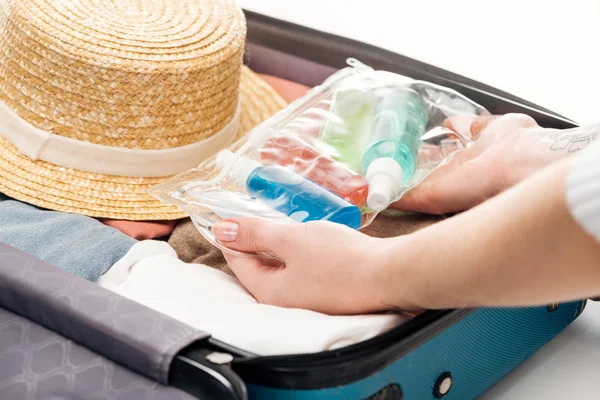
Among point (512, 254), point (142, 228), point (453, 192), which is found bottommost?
point (142, 228)

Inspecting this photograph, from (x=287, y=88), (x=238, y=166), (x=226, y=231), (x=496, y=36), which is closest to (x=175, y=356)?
(x=226, y=231)

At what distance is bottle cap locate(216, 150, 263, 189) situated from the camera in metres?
0.94

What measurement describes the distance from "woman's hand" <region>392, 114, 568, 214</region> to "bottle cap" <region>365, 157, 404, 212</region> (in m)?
0.05

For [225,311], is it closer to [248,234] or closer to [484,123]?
[248,234]

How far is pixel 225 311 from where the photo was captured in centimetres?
76

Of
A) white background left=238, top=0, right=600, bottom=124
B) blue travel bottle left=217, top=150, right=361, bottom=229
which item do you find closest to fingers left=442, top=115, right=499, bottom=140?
blue travel bottle left=217, top=150, right=361, bottom=229

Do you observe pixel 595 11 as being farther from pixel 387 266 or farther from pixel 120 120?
pixel 387 266

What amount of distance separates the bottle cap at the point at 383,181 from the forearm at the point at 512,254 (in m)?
0.26

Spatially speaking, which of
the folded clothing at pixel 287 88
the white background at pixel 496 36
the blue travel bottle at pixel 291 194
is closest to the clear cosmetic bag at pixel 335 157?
the blue travel bottle at pixel 291 194

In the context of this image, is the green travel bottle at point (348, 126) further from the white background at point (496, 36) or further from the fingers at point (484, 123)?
the white background at point (496, 36)

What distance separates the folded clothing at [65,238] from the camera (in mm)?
879

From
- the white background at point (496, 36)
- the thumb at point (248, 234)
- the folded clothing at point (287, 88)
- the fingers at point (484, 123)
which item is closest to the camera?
the thumb at point (248, 234)

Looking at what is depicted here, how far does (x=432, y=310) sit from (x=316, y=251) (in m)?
0.12

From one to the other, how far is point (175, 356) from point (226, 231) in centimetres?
23
